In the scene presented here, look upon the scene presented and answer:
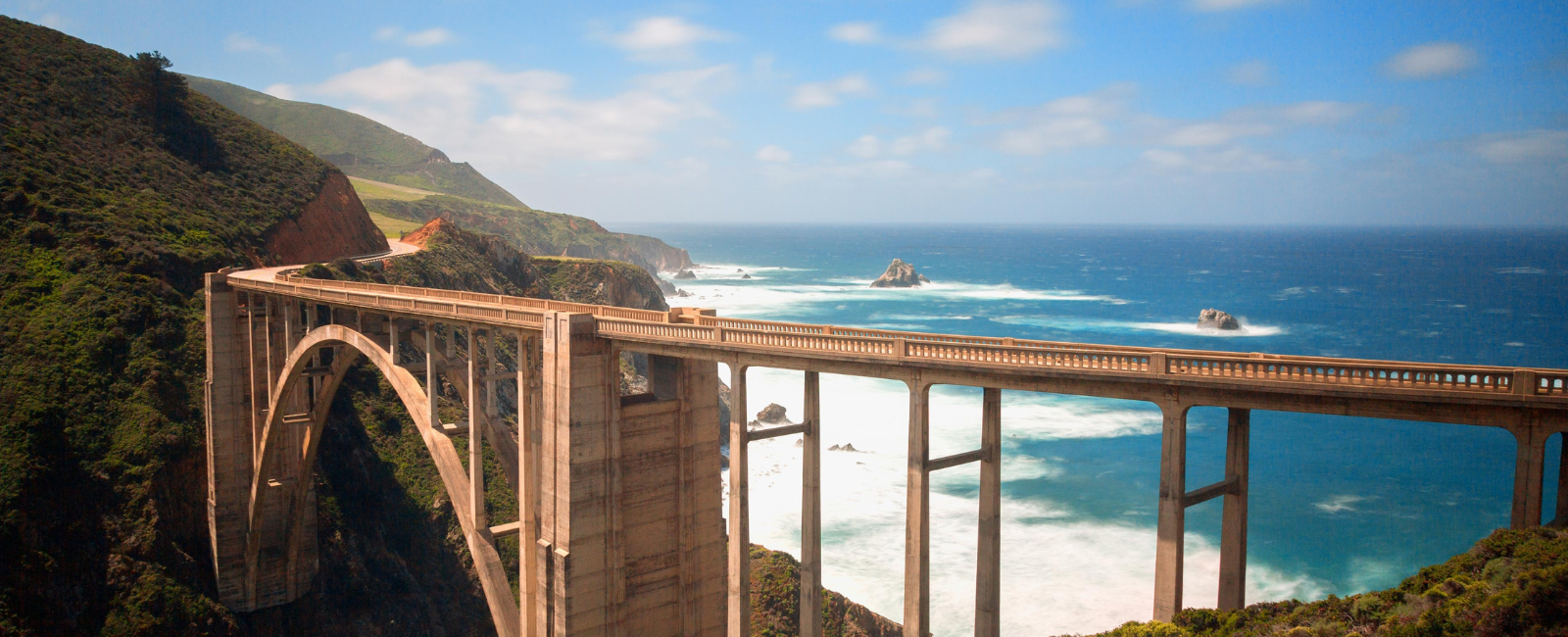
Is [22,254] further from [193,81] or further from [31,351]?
[193,81]

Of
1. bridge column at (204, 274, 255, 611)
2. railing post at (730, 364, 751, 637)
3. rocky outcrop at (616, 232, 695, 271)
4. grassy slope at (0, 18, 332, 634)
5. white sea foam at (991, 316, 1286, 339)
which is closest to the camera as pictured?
railing post at (730, 364, 751, 637)

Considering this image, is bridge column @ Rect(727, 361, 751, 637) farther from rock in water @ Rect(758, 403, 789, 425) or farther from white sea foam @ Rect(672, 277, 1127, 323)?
white sea foam @ Rect(672, 277, 1127, 323)

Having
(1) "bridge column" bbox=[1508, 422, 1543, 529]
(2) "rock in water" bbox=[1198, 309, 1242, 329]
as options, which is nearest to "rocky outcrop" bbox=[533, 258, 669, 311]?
(2) "rock in water" bbox=[1198, 309, 1242, 329]

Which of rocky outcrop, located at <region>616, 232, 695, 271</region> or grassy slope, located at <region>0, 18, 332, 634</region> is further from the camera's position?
rocky outcrop, located at <region>616, 232, 695, 271</region>

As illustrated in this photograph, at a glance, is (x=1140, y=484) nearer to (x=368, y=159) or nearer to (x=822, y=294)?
(x=822, y=294)

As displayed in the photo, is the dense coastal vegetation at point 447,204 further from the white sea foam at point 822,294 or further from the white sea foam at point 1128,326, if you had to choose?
the white sea foam at point 1128,326

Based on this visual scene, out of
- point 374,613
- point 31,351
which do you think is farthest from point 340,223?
point 374,613
